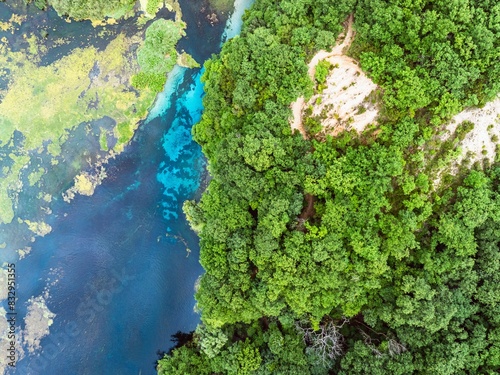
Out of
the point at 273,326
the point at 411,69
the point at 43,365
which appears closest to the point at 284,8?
the point at 411,69

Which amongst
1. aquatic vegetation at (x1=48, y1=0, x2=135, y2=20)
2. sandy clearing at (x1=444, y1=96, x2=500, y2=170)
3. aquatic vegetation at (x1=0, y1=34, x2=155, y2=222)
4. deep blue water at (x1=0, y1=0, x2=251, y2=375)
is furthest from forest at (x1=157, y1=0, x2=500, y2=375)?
aquatic vegetation at (x1=48, y1=0, x2=135, y2=20)

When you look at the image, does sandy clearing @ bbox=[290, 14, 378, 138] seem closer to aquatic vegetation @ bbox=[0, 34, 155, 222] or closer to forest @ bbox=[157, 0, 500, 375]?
forest @ bbox=[157, 0, 500, 375]

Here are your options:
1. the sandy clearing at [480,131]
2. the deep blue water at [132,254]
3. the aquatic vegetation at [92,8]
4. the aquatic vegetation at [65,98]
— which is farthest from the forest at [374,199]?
the aquatic vegetation at [92,8]

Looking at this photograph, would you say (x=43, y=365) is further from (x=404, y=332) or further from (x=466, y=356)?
(x=466, y=356)

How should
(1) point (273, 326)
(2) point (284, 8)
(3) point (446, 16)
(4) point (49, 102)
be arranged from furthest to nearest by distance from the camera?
1. (4) point (49, 102)
2. (1) point (273, 326)
3. (2) point (284, 8)
4. (3) point (446, 16)

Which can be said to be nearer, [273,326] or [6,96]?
[273,326]

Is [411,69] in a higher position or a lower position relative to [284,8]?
lower
